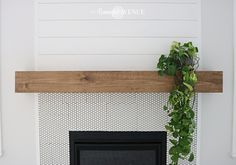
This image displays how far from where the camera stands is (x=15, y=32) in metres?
1.50

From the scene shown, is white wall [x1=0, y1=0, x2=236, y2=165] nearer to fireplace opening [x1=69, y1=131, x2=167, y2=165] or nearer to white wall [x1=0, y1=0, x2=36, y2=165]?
white wall [x1=0, y1=0, x2=36, y2=165]

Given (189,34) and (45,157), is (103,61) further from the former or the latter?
(45,157)

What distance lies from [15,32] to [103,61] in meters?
0.62

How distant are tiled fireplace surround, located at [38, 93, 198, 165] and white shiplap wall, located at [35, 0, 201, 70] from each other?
201 millimetres

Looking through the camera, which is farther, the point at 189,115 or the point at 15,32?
the point at 15,32

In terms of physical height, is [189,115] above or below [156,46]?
below

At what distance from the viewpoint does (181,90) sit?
1323mm

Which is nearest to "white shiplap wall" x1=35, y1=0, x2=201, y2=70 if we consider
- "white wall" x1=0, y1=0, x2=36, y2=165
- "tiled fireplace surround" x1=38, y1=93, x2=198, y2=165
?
"white wall" x1=0, y1=0, x2=36, y2=165

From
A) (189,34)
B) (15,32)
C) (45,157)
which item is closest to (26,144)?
(45,157)
